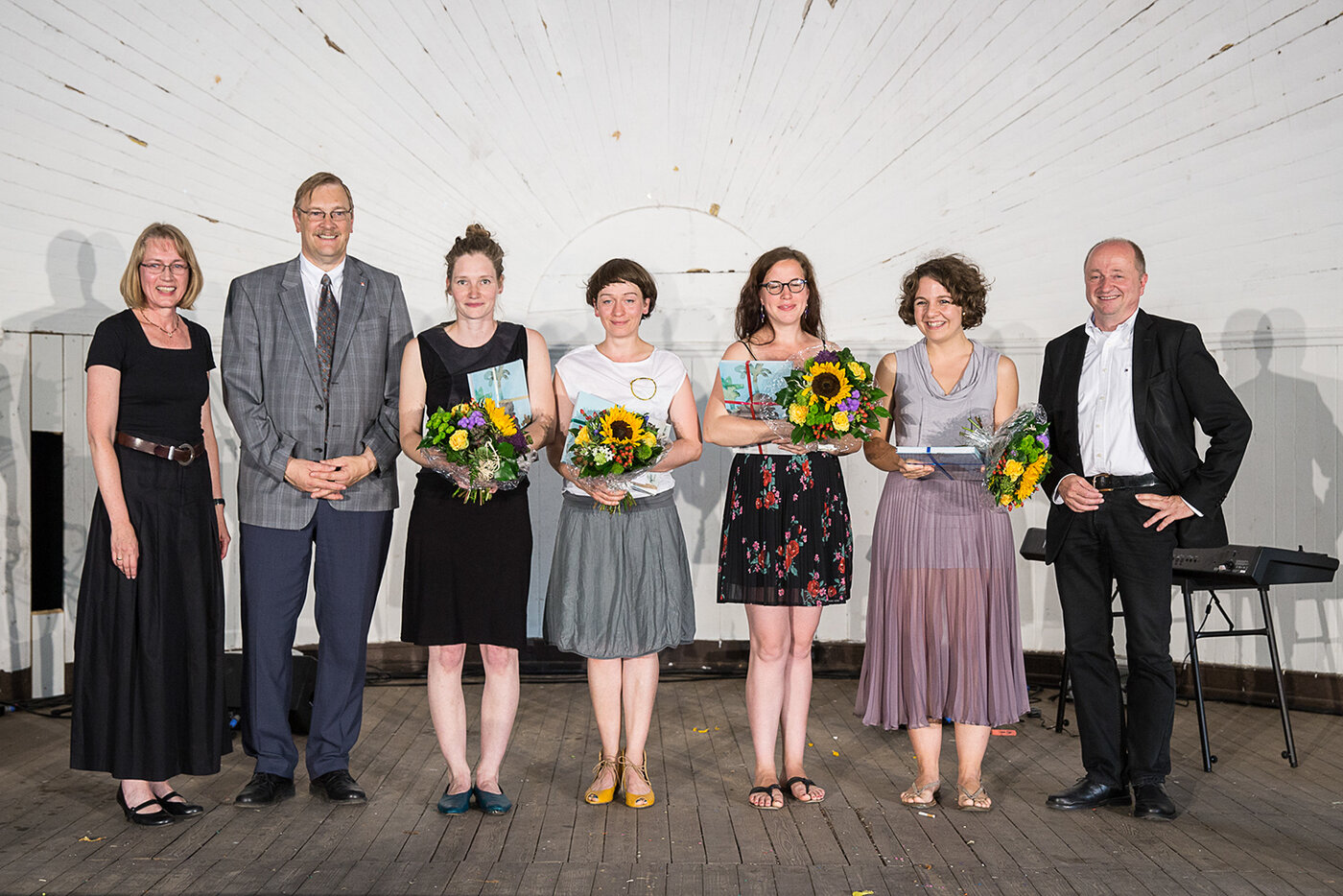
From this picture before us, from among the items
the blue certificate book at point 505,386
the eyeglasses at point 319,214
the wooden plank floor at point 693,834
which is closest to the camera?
the wooden plank floor at point 693,834

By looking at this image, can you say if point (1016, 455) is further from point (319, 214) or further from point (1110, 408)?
point (319, 214)

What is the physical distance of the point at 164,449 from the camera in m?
3.01

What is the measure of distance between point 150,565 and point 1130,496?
111 inches

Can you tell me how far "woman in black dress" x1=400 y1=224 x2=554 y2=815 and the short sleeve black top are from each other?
623 mm

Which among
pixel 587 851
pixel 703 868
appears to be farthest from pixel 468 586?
pixel 703 868

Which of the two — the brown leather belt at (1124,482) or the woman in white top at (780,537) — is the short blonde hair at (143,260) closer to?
the woman in white top at (780,537)

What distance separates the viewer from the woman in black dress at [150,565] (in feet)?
9.66

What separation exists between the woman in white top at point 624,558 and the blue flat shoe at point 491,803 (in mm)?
248

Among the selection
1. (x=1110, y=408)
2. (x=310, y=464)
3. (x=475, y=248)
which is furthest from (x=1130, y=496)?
(x=310, y=464)

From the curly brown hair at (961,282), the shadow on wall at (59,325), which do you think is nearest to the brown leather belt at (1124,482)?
the curly brown hair at (961,282)

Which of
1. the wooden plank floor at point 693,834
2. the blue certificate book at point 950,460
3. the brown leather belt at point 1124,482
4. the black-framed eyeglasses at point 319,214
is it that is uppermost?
the black-framed eyeglasses at point 319,214

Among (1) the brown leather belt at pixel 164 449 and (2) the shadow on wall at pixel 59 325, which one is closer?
(1) the brown leather belt at pixel 164 449

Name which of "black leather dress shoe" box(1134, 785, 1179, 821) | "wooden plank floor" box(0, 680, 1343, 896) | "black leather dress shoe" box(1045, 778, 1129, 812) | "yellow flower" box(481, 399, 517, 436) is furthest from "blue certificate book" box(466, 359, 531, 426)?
"black leather dress shoe" box(1134, 785, 1179, 821)

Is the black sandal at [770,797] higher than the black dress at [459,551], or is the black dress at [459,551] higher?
the black dress at [459,551]
